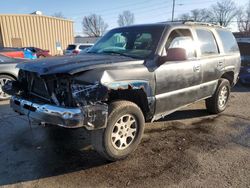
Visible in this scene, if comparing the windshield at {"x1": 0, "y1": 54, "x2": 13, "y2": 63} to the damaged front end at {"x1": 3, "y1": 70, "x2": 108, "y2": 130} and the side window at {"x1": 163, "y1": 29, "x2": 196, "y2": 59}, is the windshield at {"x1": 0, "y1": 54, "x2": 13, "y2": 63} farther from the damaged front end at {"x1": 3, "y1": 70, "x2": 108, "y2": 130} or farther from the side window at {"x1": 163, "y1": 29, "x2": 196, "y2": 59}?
the side window at {"x1": 163, "y1": 29, "x2": 196, "y2": 59}

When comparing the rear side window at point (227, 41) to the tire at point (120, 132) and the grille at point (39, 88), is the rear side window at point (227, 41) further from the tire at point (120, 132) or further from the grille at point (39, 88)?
the grille at point (39, 88)

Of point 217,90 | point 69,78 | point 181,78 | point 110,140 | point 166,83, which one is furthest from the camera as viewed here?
point 217,90

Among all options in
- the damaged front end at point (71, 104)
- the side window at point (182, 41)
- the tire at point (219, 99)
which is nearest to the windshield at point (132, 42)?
the side window at point (182, 41)

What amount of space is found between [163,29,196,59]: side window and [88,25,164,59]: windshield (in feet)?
0.76

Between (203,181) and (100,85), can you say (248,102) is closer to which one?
(203,181)

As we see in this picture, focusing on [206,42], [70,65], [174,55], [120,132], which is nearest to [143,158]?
[120,132]

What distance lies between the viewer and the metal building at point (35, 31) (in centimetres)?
2511

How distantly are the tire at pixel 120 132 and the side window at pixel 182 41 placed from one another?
121 centimetres

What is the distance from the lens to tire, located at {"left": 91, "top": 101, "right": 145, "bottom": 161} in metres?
3.26

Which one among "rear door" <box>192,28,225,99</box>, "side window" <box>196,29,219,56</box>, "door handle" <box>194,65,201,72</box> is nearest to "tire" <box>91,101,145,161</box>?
"door handle" <box>194,65,201,72</box>

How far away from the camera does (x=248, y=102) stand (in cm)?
695

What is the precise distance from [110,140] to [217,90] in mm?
3195

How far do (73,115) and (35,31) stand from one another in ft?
87.0

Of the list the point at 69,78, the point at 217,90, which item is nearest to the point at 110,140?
the point at 69,78
